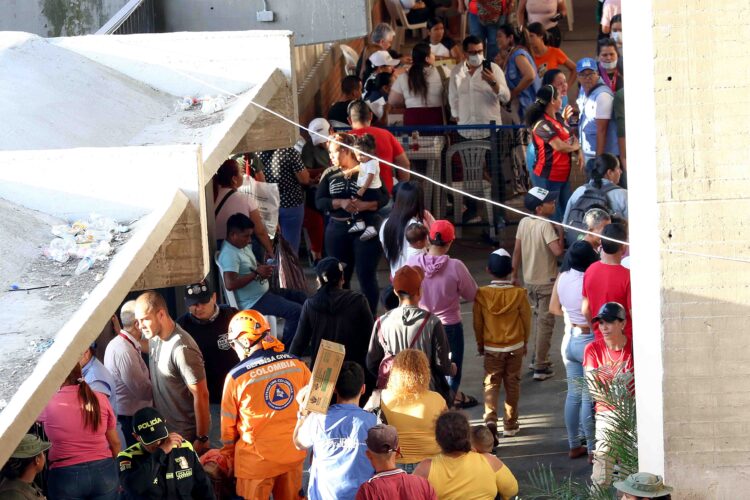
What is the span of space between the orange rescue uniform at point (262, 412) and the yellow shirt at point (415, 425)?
0.62m

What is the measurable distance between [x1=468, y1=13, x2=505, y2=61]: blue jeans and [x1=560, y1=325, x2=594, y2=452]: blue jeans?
8544 mm

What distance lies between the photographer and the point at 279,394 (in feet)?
24.0

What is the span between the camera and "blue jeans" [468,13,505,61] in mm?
16688

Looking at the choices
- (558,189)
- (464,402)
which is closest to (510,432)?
(464,402)

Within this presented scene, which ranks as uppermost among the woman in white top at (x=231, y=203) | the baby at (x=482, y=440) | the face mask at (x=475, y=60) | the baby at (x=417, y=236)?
the face mask at (x=475, y=60)

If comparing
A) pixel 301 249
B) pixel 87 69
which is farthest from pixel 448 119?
pixel 87 69

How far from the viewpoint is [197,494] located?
271 inches

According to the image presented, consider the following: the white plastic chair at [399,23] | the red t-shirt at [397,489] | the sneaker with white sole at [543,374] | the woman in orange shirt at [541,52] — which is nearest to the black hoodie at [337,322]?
the sneaker with white sole at [543,374]

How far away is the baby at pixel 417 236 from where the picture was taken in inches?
376

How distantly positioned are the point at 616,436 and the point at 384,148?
5340 millimetres

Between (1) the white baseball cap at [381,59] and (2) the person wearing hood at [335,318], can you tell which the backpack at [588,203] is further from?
(1) the white baseball cap at [381,59]

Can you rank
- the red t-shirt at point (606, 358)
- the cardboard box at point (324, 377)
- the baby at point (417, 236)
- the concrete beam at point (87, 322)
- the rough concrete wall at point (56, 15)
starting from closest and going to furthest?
the concrete beam at point (87, 322)
the cardboard box at point (324, 377)
the red t-shirt at point (606, 358)
the baby at point (417, 236)
the rough concrete wall at point (56, 15)

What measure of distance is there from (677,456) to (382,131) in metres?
6.13

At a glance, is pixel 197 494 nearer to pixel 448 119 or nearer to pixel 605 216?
pixel 605 216
